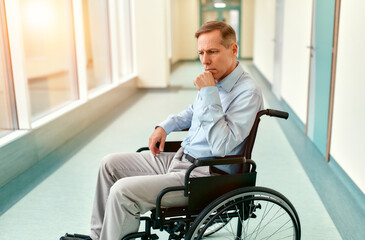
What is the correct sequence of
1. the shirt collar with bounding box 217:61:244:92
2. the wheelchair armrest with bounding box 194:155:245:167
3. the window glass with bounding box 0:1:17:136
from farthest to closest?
the window glass with bounding box 0:1:17:136
the shirt collar with bounding box 217:61:244:92
the wheelchair armrest with bounding box 194:155:245:167

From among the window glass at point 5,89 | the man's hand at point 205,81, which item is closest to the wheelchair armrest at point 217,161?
the man's hand at point 205,81

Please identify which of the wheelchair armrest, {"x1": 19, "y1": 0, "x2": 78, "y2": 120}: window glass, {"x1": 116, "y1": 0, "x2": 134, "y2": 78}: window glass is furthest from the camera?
{"x1": 116, "y1": 0, "x2": 134, "y2": 78}: window glass

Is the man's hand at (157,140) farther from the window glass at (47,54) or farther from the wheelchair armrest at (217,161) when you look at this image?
the window glass at (47,54)

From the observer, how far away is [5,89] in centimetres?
314

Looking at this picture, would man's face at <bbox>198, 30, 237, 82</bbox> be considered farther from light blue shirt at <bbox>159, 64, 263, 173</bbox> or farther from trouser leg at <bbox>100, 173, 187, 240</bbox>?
trouser leg at <bbox>100, 173, 187, 240</bbox>

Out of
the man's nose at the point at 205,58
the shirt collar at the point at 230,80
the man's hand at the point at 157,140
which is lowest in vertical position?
the man's hand at the point at 157,140

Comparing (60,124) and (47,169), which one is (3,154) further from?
(60,124)

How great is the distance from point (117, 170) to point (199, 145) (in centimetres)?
41

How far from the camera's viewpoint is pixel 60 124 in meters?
3.89

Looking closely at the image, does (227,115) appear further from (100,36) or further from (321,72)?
(100,36)

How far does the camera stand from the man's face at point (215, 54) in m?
1.58

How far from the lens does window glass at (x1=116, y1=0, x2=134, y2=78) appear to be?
6781mm

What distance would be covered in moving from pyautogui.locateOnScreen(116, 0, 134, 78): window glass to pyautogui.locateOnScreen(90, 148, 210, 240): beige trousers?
526 centimetres

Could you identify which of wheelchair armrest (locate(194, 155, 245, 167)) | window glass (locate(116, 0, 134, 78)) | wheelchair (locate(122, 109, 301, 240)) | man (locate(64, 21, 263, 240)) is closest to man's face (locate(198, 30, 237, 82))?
man (locate(64, 21, 263, 240))
